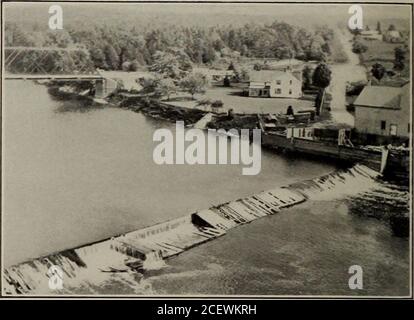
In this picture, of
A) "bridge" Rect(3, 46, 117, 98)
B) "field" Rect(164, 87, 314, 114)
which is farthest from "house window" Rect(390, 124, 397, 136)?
"bridge" Rect(3, 46, 117, 98)

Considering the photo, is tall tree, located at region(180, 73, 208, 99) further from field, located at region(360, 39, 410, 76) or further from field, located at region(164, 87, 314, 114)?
field, located at region(360, 39, 410, 76)

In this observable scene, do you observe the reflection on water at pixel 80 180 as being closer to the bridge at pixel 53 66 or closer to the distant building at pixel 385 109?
the bridge at pixel 53 66

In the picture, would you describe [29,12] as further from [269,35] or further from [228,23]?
[269,35]

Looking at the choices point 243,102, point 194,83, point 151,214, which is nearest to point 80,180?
point 151,214

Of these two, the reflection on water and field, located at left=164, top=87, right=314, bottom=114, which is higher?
field, located at left=164, top=87, right=314, bottom=114

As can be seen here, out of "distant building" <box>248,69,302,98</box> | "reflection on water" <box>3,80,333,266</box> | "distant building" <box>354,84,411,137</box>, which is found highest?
"distant building" <box>248,69,302,98</box>

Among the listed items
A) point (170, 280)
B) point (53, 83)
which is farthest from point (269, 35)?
point (170, 280)

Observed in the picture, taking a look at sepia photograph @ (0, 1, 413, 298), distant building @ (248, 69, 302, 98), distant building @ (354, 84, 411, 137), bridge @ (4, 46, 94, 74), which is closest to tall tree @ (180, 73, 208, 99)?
sepia photograph @ (0, 1, 413, 298)

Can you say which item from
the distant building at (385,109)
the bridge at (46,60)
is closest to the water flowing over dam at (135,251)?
the distant building at (385,109)
